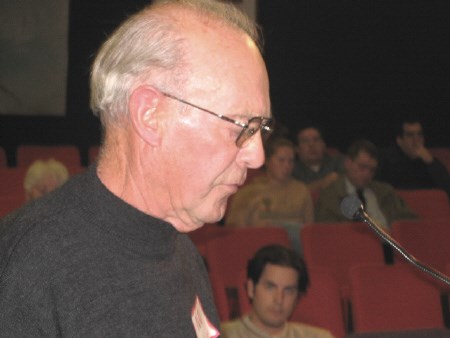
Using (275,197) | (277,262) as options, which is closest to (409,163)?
(275,197)

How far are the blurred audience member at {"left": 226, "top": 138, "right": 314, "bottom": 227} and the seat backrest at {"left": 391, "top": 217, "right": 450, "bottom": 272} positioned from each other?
0.78 meters

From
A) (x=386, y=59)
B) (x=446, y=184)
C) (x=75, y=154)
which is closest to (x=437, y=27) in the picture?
(x=386, y=59)

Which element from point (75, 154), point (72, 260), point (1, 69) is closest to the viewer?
point (72, 260)

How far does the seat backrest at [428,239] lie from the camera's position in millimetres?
5250

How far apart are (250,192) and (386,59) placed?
4.42 m

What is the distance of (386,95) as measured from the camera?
382 inches

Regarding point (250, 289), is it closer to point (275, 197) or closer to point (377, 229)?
point (275, 197)

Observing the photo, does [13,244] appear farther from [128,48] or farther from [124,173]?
[128,48]

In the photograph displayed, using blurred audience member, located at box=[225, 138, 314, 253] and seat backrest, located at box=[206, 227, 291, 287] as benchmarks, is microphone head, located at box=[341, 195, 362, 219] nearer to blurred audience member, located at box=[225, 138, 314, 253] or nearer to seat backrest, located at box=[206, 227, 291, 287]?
seat backrest, located at box=[206, 227, 291, 287]

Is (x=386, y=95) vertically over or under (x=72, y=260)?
over

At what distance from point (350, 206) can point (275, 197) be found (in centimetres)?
436

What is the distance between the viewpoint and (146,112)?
1.18 m

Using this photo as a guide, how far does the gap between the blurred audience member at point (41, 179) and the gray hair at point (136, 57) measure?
341 centimetres

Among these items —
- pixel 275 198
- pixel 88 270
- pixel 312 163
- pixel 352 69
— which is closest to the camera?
pixel 88 270
